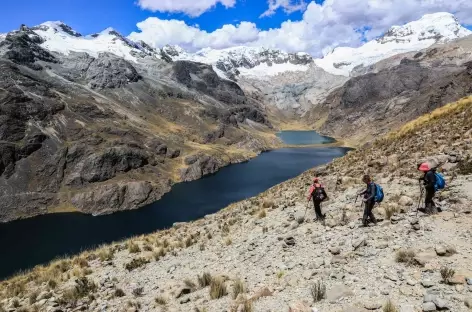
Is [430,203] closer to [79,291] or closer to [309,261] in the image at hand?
[309,261]

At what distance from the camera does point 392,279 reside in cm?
1301

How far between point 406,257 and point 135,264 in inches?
639

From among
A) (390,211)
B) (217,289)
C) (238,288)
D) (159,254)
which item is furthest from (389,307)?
(159,254)

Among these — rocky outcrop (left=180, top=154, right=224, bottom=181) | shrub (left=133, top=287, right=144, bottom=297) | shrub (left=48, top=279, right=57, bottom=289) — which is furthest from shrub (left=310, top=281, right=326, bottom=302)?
rocky outcrop (left=180, top=154, right=224, bottom=181)

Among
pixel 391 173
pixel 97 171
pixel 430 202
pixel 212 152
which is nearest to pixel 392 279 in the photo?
pixel 430 202

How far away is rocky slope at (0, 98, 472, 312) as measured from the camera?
12789mm

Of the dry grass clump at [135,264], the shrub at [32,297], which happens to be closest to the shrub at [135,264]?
the dry grass clump at [135,264]

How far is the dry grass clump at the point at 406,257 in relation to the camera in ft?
44.9

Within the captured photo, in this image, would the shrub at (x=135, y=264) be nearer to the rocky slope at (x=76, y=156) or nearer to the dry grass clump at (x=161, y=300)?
the dry grass clump at (x=161, y=300)

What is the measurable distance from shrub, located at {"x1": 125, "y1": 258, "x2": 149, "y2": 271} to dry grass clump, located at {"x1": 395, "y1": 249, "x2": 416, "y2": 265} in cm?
1569

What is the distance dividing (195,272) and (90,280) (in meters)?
6.79

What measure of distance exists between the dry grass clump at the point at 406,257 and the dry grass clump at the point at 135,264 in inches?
618

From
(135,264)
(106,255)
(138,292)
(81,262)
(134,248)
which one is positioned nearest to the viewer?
(138,292)

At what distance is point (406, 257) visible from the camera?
1383cm
